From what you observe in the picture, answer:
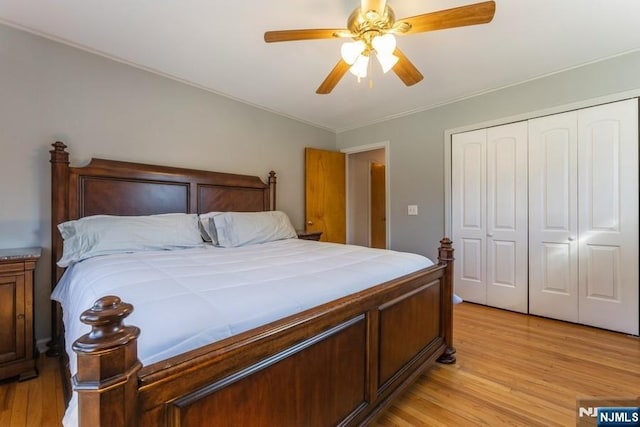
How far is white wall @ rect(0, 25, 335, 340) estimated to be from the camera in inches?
83.2

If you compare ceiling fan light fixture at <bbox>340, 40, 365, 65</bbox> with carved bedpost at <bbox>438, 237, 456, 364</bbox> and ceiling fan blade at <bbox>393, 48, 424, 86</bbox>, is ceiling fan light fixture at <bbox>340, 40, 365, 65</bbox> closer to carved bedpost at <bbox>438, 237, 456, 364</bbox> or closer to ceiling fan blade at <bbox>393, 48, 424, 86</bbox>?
ceiling fan blade at <bbox>393, 48, 424, 86</bbox>

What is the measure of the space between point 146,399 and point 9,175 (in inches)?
96.8

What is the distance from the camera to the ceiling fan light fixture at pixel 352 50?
1742 mm

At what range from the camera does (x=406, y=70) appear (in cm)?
205

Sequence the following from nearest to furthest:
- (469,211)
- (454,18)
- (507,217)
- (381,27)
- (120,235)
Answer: (454,18)
(381,27)
(120,235)
(507,217)
(469,211)

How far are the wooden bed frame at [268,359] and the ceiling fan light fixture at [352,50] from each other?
54.0 inches

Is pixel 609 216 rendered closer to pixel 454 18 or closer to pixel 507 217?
pixel 507 217

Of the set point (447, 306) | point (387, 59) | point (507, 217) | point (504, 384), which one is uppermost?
point (387, 59)

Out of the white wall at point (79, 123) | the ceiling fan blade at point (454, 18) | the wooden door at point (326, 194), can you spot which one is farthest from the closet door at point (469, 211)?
the white wall at point (79, 123)

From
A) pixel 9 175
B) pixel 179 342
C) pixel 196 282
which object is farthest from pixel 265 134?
pixel 179 342

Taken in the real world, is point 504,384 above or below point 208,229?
below

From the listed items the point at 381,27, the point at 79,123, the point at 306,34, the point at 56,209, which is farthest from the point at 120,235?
the point at 381,27

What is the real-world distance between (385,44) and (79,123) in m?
2.48

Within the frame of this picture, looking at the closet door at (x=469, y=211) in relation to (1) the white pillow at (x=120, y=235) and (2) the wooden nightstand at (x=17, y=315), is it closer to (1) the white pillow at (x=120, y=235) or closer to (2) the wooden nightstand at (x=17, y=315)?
(1) the white pillow at (x=120, y=235)
